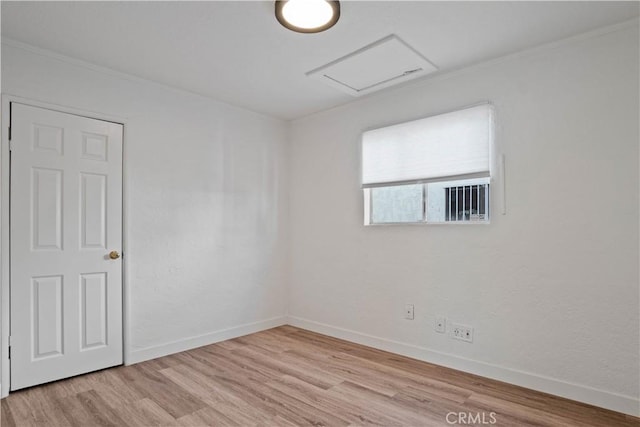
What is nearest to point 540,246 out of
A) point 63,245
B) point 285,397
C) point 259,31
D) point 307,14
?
point 285,397

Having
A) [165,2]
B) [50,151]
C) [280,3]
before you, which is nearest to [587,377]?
[280,3]

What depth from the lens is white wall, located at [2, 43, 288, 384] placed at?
3027 millimetres

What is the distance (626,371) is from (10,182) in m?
4.25

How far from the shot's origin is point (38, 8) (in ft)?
7.30

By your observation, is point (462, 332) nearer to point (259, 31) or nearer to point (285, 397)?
point (285, 397)

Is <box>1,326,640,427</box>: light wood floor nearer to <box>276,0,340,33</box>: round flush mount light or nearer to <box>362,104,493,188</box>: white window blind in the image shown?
<box>362,104,493,188</box>: white window blind

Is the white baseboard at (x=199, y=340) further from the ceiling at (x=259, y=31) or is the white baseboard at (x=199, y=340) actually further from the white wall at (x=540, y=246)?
the ceiling at (x=259, y=31)

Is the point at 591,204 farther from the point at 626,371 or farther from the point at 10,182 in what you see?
the point at 10,182

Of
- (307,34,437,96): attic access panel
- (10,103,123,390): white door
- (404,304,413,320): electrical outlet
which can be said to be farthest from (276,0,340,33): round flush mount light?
(404,304,413,320): electrical outlet

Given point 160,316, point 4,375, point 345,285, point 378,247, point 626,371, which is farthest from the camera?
point 345,285

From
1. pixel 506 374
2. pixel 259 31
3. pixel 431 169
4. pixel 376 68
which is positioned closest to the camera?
pixel 259 31

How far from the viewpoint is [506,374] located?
109 inches

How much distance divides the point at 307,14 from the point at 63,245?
244 centimetres

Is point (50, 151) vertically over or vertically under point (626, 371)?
over
